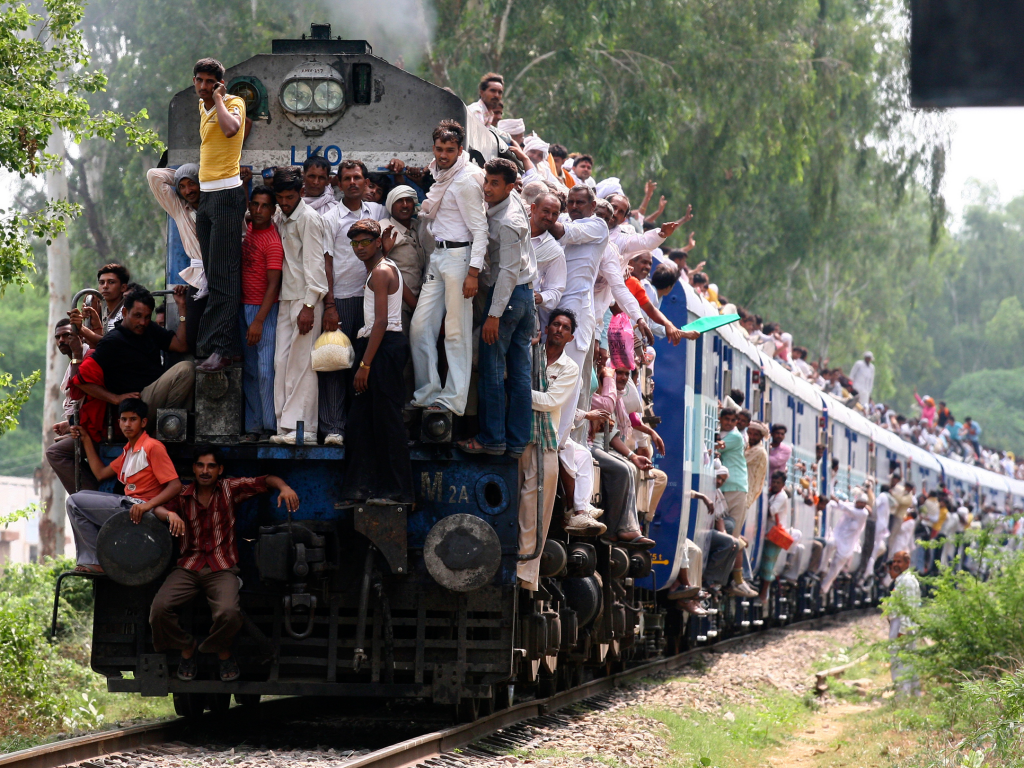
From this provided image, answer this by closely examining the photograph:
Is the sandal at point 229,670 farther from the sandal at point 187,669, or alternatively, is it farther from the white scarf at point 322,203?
the white scarf at point 322,203

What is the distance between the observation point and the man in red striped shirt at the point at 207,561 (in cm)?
722

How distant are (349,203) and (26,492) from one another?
32.2m

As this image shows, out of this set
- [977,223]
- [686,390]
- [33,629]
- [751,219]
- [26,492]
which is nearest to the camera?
[33,629]

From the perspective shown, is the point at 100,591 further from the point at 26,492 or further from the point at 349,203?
the point at 26,492

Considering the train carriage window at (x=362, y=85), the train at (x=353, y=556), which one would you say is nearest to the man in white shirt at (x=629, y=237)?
the train at (x=353, y=556)

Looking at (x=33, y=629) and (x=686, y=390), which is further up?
(x=686, y=390)

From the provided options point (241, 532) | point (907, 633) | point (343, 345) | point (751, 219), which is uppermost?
point (751, 219)

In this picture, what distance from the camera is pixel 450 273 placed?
24.3 feet

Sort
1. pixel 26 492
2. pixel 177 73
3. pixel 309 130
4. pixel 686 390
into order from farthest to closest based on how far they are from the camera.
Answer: pixel 26 492, pixel 177 73, pixel 686 390, pixel 309 130

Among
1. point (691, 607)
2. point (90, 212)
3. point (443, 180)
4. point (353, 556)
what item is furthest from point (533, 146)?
point (90, 212)

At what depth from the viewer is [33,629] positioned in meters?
9.73

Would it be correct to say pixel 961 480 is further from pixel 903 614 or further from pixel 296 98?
pixel 296 98

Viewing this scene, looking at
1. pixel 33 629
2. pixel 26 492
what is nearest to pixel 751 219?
pixel 26 492

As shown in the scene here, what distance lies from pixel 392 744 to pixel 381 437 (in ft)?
6.07
